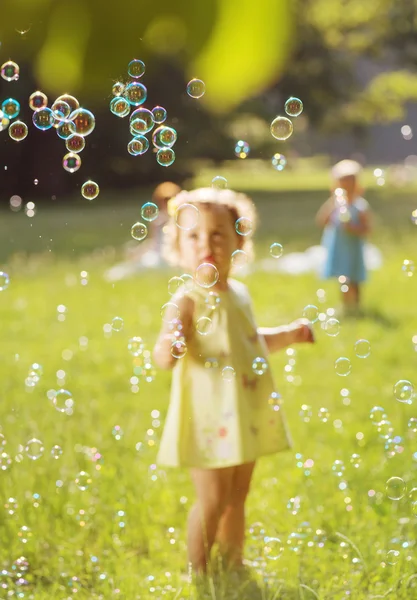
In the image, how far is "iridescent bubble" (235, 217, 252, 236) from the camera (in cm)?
233

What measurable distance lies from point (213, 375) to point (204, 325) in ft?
0.38

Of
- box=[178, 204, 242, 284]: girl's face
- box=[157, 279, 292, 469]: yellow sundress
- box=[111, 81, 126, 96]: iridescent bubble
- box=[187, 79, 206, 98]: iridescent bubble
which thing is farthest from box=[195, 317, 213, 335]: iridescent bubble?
box=[111, 81, 126, 96]: iridescent bubble

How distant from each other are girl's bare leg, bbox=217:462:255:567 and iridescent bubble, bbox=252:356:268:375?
0.71 feet

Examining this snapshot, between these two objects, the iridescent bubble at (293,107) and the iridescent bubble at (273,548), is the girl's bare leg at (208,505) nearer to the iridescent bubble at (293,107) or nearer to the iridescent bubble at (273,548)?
the iridescent bubble at (273,548)

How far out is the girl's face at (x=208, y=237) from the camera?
2281 mm

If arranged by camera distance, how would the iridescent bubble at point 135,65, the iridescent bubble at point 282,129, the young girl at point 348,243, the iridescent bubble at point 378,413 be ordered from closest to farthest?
1. the iridescent bubble at point 135,65
2. the iridescent bubble at point 282,129
3. the iridescent bubble at point 378,413
4. the young girl at point 348,243

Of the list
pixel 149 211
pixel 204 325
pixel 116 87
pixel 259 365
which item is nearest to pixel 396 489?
pixel 259 365

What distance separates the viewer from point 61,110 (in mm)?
2381

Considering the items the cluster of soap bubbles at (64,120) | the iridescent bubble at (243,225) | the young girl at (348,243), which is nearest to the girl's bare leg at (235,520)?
the iridescent bubble at (243,225)

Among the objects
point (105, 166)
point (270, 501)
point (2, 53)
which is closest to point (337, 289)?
point (270, 501)

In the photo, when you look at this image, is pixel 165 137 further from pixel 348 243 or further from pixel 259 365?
pixel 348 243

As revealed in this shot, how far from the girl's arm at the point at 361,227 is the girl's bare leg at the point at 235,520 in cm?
415

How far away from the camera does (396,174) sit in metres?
25.0

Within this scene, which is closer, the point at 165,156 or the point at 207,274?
the point at 207,274
